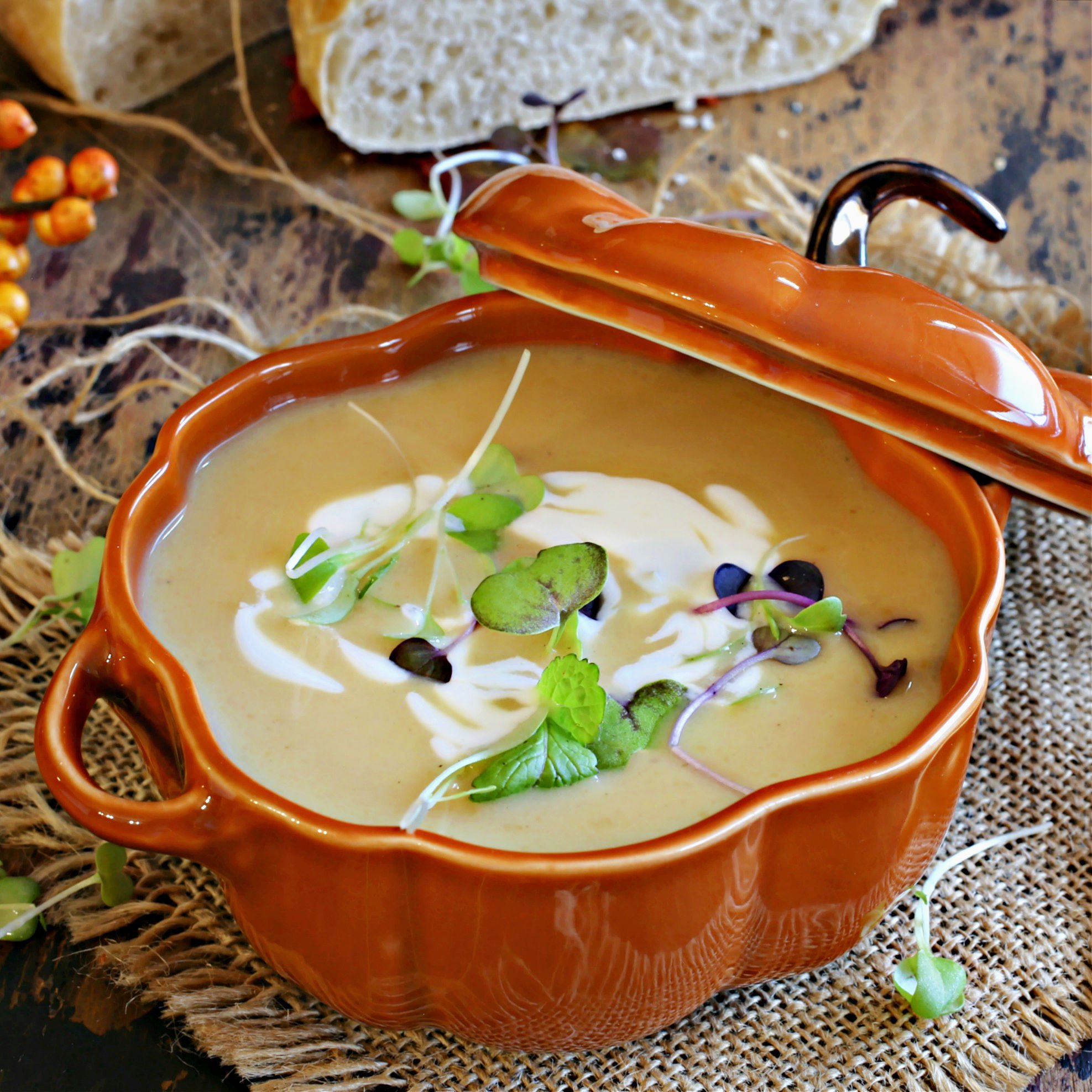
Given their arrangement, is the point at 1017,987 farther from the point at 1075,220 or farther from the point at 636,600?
the point at 1075,220

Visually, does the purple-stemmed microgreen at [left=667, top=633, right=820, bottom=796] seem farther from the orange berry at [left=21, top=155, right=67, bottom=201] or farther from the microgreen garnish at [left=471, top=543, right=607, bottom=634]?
the orange berry at [left=21, top=155, right=67, bottom=201]

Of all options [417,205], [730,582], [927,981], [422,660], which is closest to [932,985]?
[927,981]

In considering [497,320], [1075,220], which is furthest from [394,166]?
[1075,220]

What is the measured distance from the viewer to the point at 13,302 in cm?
153

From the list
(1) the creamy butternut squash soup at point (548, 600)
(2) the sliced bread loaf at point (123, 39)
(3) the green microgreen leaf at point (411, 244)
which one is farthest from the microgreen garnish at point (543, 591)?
(2) the sliced bread loaf at point (123, 39)

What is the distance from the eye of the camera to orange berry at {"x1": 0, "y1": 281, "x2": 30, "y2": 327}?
1527 mm

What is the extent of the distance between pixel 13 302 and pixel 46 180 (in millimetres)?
187

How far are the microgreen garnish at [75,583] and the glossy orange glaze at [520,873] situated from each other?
197mm

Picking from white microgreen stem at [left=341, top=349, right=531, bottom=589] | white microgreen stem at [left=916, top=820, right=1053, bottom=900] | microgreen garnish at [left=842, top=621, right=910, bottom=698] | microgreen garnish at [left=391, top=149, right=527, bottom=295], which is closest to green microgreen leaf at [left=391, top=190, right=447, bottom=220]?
microgreen garnish at [left=391, top=149, right=527, bottom=295]

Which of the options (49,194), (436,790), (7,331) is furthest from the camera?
(49,194)

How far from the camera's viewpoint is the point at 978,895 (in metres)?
1.05

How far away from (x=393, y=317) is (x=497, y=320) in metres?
0.35

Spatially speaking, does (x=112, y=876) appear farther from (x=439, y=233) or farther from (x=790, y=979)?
(x=439, y=233)

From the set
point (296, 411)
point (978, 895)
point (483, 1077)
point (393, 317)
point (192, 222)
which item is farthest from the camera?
point (192, 222)
